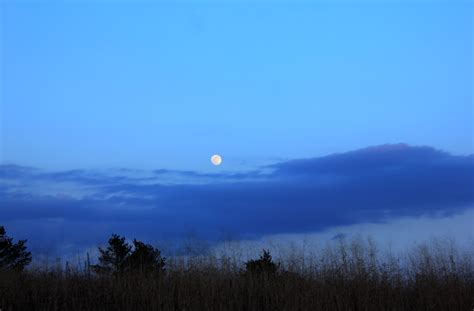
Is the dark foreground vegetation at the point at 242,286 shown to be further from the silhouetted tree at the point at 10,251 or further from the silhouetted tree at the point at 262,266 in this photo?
the silhouetted tree at the point at 10,251

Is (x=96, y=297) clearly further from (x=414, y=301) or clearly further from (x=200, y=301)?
(x=414, y=301)

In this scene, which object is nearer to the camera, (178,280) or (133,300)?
(133,300)

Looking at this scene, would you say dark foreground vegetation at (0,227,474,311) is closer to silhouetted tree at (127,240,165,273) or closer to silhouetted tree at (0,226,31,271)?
silhouetted tree at (127,240,165,273)

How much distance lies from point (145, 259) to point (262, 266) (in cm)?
391

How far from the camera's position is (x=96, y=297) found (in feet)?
36.4

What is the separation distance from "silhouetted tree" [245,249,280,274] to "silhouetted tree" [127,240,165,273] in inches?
76.1

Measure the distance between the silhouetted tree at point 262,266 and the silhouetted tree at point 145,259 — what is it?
1933 mm

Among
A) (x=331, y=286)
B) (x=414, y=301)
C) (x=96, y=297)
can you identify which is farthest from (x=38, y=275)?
(x=414, y=301)

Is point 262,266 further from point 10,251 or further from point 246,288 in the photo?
point 10,251

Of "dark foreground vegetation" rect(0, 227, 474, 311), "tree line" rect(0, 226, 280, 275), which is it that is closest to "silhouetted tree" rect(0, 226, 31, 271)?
"tree line" rect(0, 226, 280, 275)

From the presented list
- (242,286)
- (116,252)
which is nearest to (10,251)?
(116,252)

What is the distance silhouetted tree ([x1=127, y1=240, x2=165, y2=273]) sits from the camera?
41.7 ft

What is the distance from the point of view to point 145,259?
1562cm

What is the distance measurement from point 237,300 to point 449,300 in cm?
418
